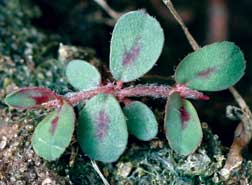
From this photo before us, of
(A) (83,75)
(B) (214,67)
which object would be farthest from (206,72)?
(A) (83,75)

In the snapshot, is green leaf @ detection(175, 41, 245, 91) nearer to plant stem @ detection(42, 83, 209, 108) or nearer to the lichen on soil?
plant stem @ detection(42, 83, 209, 108)

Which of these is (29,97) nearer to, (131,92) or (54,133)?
(54,133)

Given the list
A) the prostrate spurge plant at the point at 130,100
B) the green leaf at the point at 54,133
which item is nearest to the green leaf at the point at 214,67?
the prostrate spurge plant at the point at 130,100

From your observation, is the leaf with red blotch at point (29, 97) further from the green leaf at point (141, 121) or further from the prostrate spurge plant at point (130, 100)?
the green leaf at point (141, 121)

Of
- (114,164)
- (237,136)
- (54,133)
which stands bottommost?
(237,136)

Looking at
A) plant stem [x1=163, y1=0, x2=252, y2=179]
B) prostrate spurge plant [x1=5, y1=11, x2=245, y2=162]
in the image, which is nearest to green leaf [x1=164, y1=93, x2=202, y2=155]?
prostrate spurge plant [x1=5, y1=11, x2=245, y2=162]

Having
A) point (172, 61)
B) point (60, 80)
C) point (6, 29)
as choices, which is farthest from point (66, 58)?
point (172, 61)
